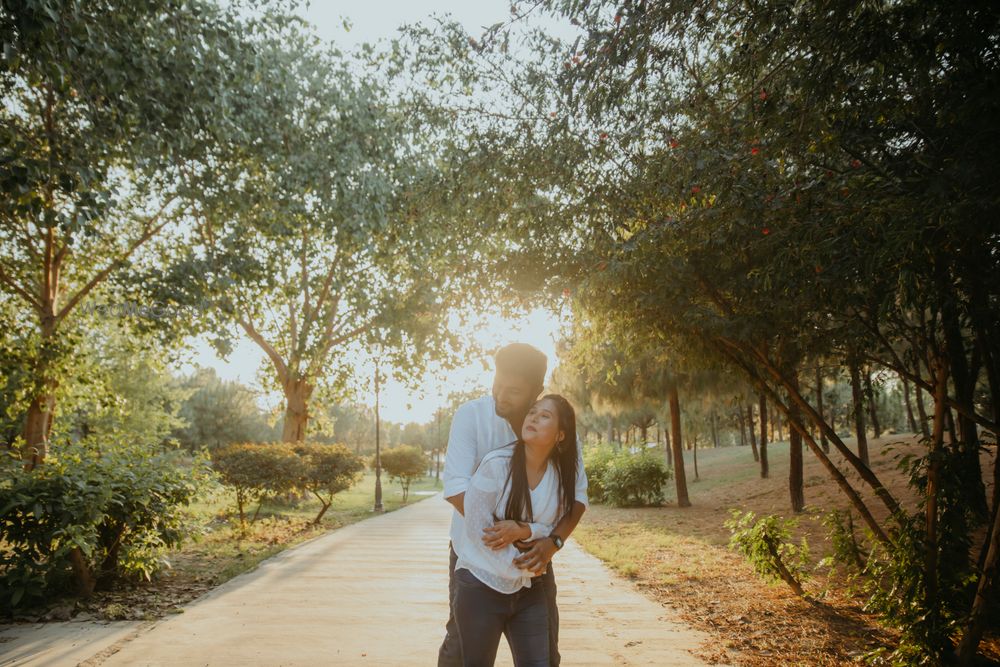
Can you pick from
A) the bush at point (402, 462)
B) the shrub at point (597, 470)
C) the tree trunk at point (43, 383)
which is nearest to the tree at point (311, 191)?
the tree trunk at point (43, 383)

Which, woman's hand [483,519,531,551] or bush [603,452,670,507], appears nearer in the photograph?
woman's hand [483,519,531,551]

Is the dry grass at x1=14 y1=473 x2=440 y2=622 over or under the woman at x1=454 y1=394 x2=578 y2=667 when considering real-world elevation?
under

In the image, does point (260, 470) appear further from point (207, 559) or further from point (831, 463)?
point (831, 463)

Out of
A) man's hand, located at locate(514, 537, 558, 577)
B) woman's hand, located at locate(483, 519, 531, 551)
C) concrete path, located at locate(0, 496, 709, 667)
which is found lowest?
concrete path, located at locate(0, 496, 709, 667)

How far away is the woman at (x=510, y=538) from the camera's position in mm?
2350

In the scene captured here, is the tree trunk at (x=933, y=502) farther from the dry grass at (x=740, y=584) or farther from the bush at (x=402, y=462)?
the bush at (x=402, y=462)

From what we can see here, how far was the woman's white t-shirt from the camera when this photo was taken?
234cm

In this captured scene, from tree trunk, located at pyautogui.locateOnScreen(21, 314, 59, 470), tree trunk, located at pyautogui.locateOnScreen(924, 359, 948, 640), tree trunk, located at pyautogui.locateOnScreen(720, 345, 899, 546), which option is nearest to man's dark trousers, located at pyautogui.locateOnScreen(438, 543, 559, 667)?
tree trunk, located at pyautogui.locateOnScreen(924, 359, 948, 640)

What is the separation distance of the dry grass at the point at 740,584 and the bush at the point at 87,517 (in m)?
5.40

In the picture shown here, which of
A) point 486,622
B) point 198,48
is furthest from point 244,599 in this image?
point 198,48

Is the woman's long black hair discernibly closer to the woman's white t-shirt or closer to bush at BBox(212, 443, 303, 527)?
the woman's white t-shirt

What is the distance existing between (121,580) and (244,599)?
147cm

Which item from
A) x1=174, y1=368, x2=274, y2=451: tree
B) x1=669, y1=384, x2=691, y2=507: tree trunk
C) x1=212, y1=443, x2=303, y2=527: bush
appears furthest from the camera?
x1=174, y1=368, x2=274, y2=451: tree

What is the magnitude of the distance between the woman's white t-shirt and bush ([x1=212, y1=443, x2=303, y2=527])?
1111 centimetres
